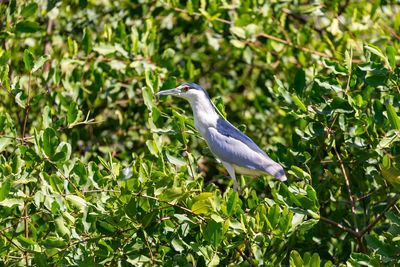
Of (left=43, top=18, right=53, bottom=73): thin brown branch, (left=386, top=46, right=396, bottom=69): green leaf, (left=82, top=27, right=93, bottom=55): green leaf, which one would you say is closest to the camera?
(left=386, top=46, right=396, bottom=69): green leaf

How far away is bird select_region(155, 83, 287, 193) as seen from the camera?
10.4 feet

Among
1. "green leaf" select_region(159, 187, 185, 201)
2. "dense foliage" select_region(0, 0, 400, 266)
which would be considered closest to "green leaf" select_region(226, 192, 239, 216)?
"dense foliage" select_region(0, 0, 400, 266)

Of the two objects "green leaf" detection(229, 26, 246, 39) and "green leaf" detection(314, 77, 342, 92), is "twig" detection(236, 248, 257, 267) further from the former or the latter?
"green leaf" detection(229, 26, 246, 39)

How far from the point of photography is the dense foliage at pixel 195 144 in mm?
2697

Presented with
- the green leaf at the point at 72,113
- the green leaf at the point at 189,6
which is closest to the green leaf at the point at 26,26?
the green leaf at the point at 72,113

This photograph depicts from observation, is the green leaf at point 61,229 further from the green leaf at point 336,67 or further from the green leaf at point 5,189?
the green leaf at point 336,67

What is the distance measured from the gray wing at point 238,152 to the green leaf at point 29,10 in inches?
65.3

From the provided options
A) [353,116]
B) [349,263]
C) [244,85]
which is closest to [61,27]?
[244,85]

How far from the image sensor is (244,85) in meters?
5.51

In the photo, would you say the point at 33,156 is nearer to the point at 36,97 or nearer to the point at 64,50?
the point at 36,97

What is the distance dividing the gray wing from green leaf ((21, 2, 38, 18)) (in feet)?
5.44

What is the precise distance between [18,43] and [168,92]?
79.2 inches

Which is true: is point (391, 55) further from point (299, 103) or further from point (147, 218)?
point (147, 218)

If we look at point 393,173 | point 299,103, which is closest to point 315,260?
point 393,173
